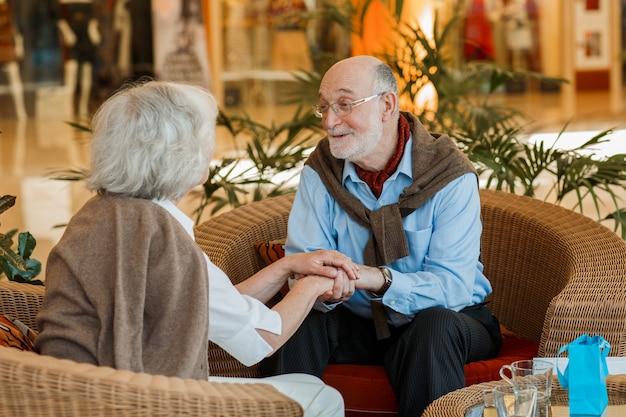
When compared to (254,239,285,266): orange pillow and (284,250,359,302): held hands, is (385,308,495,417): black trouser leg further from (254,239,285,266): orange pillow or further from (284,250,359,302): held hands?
(254,239,285,266): orange pillow

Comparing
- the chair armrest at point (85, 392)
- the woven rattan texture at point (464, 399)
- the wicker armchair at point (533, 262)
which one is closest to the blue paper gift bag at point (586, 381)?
the woven rattan texture at point (464, 399)

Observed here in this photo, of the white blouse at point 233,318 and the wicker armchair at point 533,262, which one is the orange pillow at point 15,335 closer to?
the white blouse at point 233,318

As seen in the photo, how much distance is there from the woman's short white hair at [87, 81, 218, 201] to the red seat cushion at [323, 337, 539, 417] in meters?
0.97

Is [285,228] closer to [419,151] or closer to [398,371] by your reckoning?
[419,151]

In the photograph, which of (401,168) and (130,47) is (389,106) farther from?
(130,47)

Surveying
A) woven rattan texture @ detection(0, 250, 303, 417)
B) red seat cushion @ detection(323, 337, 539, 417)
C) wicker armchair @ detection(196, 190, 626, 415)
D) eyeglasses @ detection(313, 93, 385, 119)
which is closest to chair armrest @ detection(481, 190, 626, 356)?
wicker armchair @ detection(196, 190, 626, 415)

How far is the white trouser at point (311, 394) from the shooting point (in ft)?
7.96

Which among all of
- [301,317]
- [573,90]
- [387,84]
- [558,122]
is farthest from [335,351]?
[573,90]

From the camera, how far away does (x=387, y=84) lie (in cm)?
313

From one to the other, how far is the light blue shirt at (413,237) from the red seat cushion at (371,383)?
7.8 inches

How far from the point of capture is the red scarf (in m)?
3.18

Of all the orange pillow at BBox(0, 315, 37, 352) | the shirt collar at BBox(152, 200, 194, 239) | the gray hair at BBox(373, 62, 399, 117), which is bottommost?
the orange pillow at BBox(0, 315, 37, 352)

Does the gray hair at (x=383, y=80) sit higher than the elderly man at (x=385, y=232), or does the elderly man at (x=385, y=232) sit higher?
the gray hair at (x=383, y=80)

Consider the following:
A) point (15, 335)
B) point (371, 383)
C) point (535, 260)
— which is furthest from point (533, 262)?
point (15, 335)
